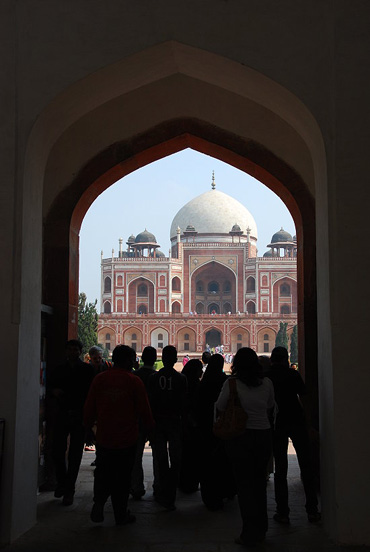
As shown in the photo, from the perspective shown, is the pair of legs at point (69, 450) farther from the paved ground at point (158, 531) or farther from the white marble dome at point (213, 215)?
the white marble dome at point (213, 215)

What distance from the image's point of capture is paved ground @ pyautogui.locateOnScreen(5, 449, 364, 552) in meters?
2.87

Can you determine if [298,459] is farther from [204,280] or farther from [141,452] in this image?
[204,280]

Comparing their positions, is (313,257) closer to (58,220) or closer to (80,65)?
(58,220)

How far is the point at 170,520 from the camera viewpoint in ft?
11.0

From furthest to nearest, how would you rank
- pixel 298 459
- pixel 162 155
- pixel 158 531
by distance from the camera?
1. pixel 162 155
2. pixel 298 459
3. pixel 158 531

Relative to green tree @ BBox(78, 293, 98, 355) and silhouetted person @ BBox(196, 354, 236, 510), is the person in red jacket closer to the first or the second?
silhouetted person @ BBox(196, 354, 236, 510)

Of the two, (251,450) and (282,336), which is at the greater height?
(282,336)

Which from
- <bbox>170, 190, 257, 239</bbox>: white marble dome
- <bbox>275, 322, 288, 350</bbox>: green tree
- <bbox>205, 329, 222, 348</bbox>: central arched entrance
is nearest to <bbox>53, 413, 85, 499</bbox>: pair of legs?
<bbox>275, 322, 288, 350</bbox>: green tree

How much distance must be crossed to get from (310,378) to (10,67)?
7.93 feet

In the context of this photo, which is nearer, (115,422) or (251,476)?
(251,476)

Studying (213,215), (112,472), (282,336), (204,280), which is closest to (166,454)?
(112,472)

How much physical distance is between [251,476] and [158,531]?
585 mm

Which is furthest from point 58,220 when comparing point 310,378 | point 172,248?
point 172,248

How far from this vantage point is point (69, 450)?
358 centimetres
